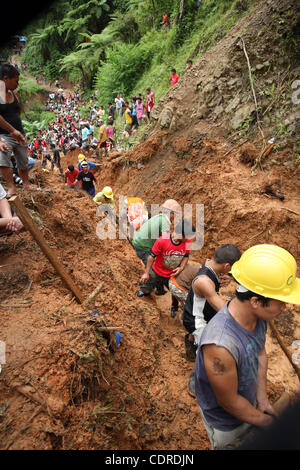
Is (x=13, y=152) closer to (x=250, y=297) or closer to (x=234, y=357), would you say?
(x=250, y=297)

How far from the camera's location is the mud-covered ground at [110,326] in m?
2.17

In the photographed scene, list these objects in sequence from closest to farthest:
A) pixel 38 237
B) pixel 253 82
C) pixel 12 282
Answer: pixel 38 237
pixel 12 282
pixel 253 82

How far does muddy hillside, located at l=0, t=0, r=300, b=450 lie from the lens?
7.46 ft

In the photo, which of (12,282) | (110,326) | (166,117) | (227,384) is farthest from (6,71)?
(166,117)

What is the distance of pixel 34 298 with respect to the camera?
10.1ft

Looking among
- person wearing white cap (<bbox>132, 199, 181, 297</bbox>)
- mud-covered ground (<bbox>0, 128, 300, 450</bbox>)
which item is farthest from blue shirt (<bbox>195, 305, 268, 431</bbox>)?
person wearing white cap (<bbox>132, 199, 181, 297</bbox>)

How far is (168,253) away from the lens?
13.6 feet

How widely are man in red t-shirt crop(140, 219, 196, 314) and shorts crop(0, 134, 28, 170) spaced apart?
2.68 m

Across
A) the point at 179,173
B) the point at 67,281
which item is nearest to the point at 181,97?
the point at 179,173

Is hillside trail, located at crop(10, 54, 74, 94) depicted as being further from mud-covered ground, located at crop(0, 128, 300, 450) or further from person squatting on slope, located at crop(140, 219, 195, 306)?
person squatting on slope, located at crop(140, 219, 195, 306)

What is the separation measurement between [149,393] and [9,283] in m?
2.15

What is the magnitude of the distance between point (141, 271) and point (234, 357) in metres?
4.31

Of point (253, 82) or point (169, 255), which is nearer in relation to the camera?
point (169, 255)

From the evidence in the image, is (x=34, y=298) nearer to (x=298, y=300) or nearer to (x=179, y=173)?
(x=298, y=300)
